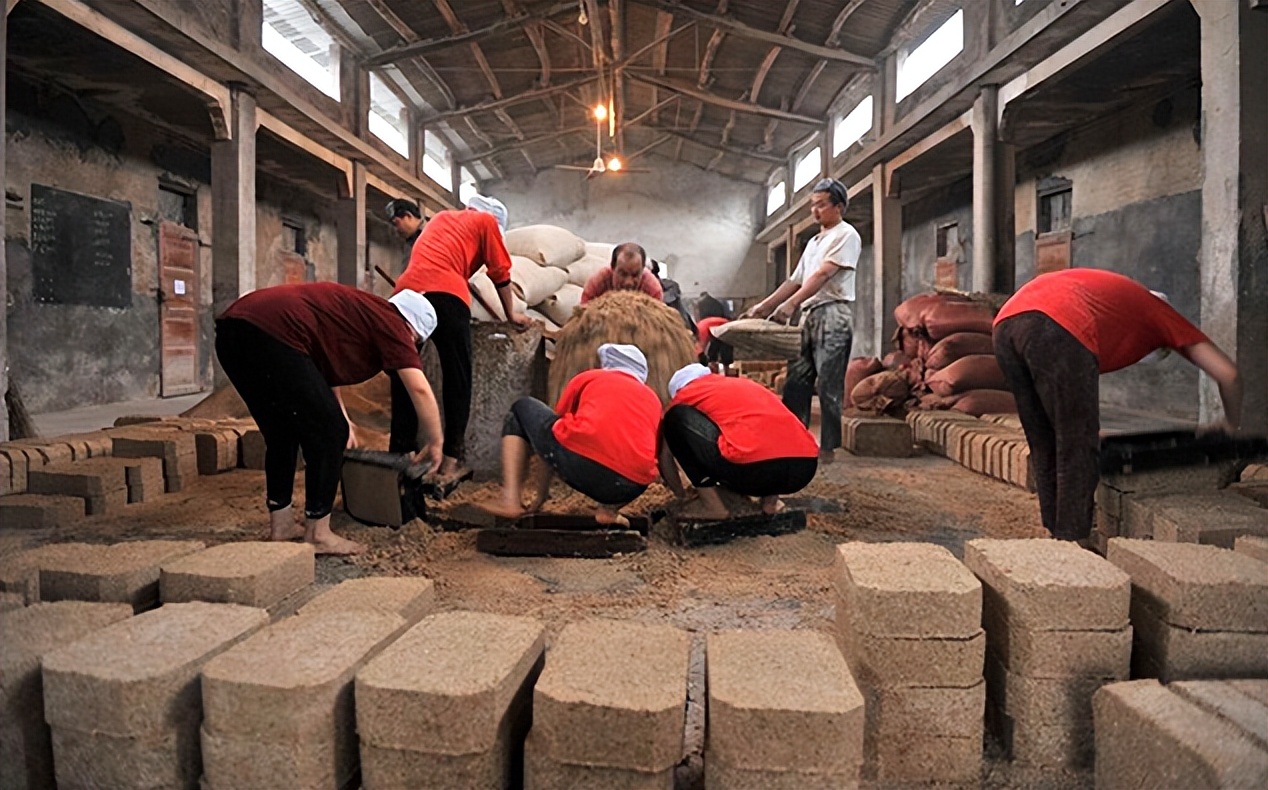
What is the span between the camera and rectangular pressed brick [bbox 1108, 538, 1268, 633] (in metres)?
1.43

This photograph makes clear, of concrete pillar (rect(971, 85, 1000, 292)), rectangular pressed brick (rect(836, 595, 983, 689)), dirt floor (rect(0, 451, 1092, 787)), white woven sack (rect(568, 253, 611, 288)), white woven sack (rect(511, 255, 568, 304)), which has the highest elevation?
concrete pillar (rect(971, 85, 1000, 292))

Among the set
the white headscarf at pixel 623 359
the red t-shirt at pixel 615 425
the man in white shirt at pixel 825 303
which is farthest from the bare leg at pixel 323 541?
the man in white shirt at pixel 825 303

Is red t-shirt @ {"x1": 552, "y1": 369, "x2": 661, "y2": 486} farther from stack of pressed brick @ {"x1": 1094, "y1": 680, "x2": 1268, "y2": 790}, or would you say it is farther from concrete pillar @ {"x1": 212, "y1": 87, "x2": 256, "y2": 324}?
concrete pillar @ {"x1": 212, "y1": 87, "x2": 256, "y2": 324}

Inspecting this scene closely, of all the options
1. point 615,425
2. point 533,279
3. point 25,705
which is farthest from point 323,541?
point 533,279

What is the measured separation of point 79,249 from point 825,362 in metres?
7.40

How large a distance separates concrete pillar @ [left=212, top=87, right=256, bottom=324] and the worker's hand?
16.5 feet

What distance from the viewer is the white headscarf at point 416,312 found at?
297 centimetres

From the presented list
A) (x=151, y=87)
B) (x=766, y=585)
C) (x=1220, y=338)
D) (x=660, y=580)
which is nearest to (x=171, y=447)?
(x=660, y=580)

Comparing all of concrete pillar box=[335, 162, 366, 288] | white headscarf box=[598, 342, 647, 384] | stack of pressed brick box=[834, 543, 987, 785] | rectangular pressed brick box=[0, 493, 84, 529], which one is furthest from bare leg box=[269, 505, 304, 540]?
concrete pillar box=[335, 162, 366, 288]

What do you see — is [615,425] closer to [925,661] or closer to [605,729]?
[925,661]

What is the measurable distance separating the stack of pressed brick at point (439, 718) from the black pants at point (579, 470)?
1.44 m

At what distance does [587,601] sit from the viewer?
233cm

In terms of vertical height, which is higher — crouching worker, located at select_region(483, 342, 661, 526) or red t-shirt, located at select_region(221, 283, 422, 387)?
red t-shirt, located at select_region(221, 283, 422, 387)

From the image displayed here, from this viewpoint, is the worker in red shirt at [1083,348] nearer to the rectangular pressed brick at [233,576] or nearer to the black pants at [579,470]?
the black pants at [579,470]
